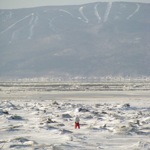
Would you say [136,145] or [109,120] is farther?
[109,120]

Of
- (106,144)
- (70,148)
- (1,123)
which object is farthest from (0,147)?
(1,123)

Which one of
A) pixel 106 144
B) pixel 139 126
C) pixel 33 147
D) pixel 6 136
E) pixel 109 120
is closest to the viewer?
pixel 33 147

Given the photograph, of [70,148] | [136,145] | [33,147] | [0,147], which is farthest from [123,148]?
[0,147]

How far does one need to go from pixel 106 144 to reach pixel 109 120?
843 cm

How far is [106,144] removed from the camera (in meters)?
16.2

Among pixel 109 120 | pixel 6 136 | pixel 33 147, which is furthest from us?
pixel 109 120

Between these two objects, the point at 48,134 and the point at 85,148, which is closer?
the point at 85,148

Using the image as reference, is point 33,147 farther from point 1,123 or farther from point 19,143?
point 1,123

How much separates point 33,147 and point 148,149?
11.5 feet

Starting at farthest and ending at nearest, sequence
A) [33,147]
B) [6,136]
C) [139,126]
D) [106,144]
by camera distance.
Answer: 1. [139,126]
2. [6,136]
3. [106,144]
4. [33,147]

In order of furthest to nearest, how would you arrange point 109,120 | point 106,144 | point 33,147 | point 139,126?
1. point 109,120
2. point 139,126
3. point 106,144
4. point 33,147

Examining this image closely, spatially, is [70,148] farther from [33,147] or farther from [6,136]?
[6,136]

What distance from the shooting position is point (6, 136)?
17969 millimetres

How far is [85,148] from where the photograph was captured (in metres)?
15.2
